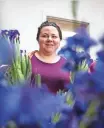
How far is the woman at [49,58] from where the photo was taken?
66cm

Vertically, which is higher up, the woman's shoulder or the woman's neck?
the woman's shoulder

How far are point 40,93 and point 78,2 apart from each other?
28cm

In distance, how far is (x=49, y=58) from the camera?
2.30 ft

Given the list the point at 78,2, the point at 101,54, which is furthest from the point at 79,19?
the point at 101,54

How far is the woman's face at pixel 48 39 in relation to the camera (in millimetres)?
703

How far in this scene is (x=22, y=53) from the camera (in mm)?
644

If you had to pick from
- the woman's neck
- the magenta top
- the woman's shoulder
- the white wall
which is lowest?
the magenta top

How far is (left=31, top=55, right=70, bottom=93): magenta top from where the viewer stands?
648 millimetres

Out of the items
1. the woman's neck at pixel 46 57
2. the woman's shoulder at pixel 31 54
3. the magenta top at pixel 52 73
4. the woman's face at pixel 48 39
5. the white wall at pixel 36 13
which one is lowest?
the magenta top at pixel 52 73

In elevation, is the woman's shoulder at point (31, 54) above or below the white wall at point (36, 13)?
below

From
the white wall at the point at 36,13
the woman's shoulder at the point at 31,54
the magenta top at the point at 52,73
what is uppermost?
the white wall at the point at 36,13

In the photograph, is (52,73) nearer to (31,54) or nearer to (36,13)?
(31,54)

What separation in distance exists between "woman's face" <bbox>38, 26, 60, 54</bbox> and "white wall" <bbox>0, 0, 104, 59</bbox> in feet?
0.06

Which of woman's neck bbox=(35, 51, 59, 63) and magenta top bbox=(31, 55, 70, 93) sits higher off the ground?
woman's neck bbox=(35, 51, 59, 63)
